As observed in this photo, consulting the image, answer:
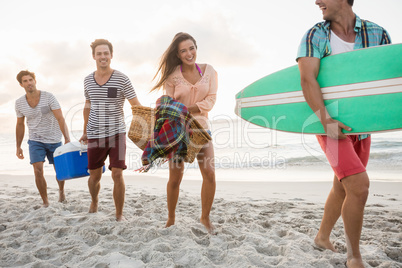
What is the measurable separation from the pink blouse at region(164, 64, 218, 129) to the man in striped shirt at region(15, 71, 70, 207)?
2.21m

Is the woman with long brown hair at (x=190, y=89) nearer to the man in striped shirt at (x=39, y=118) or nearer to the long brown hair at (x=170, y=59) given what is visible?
the long brown hair at (x=170, y=59)

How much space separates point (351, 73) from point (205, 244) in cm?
172

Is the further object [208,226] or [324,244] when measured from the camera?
[208,226]

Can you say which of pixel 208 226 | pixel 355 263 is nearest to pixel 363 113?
pixel 355 263

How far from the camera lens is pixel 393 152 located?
31.1ft

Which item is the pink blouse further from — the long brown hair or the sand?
the sand

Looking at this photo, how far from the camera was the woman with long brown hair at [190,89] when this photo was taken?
9.03ft

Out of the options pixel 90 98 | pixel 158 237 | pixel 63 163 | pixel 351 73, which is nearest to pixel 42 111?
pixel 63 163

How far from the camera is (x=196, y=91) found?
2777 mm

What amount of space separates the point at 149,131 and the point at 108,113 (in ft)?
2.53

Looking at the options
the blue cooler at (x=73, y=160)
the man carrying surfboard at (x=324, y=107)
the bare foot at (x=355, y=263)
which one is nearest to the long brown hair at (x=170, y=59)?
the man carrying surfboard at (x=324, y=107)

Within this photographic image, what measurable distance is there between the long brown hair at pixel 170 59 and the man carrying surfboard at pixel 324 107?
3.84 feet

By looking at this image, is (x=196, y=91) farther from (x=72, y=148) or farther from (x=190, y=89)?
(x=72, y=148)

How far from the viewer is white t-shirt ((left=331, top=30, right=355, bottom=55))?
2.08m
